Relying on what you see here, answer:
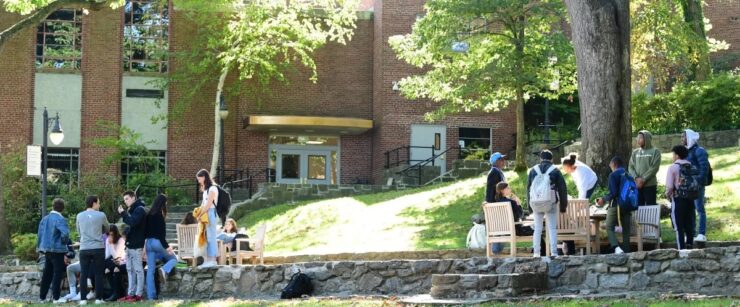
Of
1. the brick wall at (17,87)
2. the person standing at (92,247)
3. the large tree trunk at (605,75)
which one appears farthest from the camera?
the brick wall at (17,87)

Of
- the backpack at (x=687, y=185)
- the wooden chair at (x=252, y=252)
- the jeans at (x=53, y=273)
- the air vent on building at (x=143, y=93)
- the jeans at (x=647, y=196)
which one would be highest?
the air vent on building at (x=143, y=93)

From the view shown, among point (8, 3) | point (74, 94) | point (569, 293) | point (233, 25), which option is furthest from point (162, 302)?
point (74, 94)

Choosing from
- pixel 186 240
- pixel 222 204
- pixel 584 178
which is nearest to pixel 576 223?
pixel 584 178

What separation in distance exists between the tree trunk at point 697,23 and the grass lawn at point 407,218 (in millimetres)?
6473

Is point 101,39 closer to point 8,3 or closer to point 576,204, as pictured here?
point 8,3

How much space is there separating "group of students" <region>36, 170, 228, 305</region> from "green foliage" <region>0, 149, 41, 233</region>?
1629cm

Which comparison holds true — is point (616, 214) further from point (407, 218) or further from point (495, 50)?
point (495, 50)

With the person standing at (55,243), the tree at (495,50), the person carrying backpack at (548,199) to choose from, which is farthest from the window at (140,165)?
the person carrying backpack at (548,199)

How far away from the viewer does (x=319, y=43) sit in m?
35.5

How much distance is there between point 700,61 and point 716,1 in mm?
8614

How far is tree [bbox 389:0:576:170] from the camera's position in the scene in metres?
27.3

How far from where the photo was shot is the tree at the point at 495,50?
27312 mm

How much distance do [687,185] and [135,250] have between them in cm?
728

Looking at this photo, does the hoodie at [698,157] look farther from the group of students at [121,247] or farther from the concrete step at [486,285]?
the group of students at [121,247]
